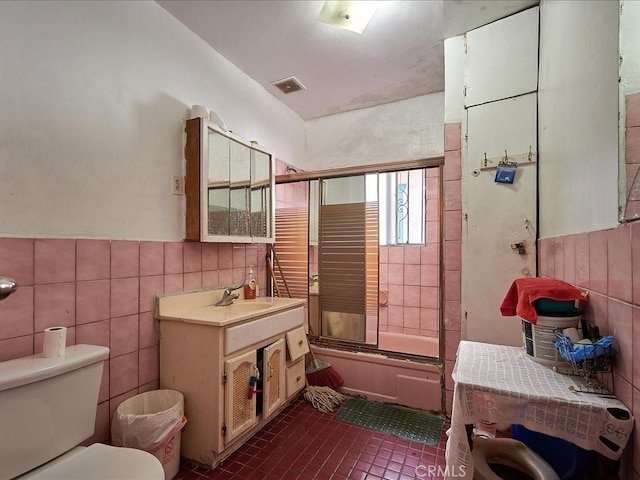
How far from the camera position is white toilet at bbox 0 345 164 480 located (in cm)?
101

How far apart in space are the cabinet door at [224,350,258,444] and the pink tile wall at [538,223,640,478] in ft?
5.06

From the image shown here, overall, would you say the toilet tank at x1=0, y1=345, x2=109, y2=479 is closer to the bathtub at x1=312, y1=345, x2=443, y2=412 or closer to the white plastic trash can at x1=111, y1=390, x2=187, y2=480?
the white plastic trash can at x1=111, y1=390, x2=187, y2=480

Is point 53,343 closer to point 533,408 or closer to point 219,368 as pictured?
point 219,368

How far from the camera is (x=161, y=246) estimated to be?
1.79 metres

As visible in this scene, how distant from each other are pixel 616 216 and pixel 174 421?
75.7 inches

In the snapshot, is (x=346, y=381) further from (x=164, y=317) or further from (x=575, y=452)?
(x=575, y=452)

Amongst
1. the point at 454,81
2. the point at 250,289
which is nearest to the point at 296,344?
the point at 250,289

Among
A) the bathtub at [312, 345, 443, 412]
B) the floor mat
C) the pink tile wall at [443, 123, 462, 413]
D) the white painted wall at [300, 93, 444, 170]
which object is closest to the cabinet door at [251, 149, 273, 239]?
the white painted wall at [300, 93, 444, 170]

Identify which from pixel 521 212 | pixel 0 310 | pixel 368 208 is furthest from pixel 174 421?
pixel 521 212

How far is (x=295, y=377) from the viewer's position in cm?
222

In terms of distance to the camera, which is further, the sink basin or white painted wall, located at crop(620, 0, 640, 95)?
the sink basin

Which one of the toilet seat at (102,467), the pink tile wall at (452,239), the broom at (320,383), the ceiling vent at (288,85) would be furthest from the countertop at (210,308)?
the ceiling vent at (288,85)

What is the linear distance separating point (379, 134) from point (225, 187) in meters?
1.70

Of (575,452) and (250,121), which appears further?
(250,121)
